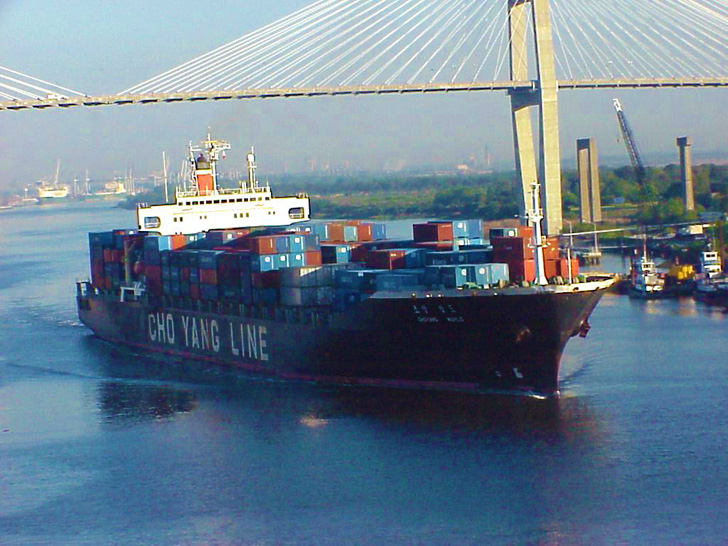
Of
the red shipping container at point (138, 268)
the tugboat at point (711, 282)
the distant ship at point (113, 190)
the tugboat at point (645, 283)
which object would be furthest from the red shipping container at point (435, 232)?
the distant ship at point (113, 190)

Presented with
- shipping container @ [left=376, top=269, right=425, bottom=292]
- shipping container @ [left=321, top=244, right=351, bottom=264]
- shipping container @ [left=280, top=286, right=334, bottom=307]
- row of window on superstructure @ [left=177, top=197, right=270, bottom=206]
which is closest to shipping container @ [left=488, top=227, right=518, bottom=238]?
shipping container @ [left=376, top=269, right=425, bottom=292]

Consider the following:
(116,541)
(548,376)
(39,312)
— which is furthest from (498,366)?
(39,312)

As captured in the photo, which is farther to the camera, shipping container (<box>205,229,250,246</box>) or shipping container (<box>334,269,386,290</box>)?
shipping container (<box>205,229,250,246</box>)

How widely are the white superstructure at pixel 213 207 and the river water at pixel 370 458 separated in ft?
13.8

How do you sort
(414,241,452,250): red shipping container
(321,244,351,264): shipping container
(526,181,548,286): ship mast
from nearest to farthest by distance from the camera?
1. (526,181,548,286): ship mast
2. (414,241,452,250): red shipping container
3. (321,244,351,264): shipping container

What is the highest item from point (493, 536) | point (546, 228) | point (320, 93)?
point (320, 93)

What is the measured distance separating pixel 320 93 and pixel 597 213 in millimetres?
14208

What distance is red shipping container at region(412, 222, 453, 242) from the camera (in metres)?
16.0

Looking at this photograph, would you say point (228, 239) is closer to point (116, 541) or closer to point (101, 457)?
point (101, 457)

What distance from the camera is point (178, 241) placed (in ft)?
61.2

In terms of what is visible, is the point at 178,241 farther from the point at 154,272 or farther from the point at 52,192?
the point at 52,192

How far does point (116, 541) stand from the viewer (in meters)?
9.47

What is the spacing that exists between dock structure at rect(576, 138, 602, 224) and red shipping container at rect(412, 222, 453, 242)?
21.8m

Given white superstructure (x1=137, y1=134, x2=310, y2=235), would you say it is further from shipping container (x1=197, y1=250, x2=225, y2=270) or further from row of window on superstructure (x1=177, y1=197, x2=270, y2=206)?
shipping container (x1=197, y1=250, x2=225, y2=270)
